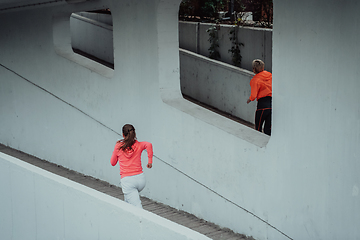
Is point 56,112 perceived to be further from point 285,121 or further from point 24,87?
point 285,121

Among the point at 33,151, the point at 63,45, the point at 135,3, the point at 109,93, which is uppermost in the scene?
the point at 135,3

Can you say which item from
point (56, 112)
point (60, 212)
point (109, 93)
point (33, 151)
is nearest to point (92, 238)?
point (60, 212)

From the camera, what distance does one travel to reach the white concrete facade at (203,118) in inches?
217

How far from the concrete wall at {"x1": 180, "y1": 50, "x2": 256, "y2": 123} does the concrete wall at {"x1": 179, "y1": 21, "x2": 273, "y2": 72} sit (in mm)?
Result: 446

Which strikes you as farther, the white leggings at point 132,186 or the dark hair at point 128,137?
the white leggings at point 132,186

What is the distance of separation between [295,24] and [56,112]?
22.1 ft

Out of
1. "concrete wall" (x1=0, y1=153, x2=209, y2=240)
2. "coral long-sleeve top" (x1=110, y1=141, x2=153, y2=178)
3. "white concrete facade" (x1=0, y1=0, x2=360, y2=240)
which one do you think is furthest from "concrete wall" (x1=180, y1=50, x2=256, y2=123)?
"concrete wall" (x1=0, y1=153, x2=209, y2=240)

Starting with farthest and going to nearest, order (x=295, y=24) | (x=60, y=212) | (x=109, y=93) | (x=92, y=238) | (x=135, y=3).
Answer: (x=109, y=93) < (x=135, y=3) < (x=295, y=24) < (x=60, y=212) < (x=92, y=238)

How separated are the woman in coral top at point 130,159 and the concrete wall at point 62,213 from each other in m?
1.16

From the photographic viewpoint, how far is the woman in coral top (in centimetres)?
630

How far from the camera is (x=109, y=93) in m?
9.32

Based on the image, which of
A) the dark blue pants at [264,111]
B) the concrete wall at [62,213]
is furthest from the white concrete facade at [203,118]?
the concrete wall at [62,213]

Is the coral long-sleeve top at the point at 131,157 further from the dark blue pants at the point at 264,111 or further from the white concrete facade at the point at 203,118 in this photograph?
the dark blue pants at the point at 264,111

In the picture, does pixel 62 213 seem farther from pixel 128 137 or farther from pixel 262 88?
pixel 262 88
